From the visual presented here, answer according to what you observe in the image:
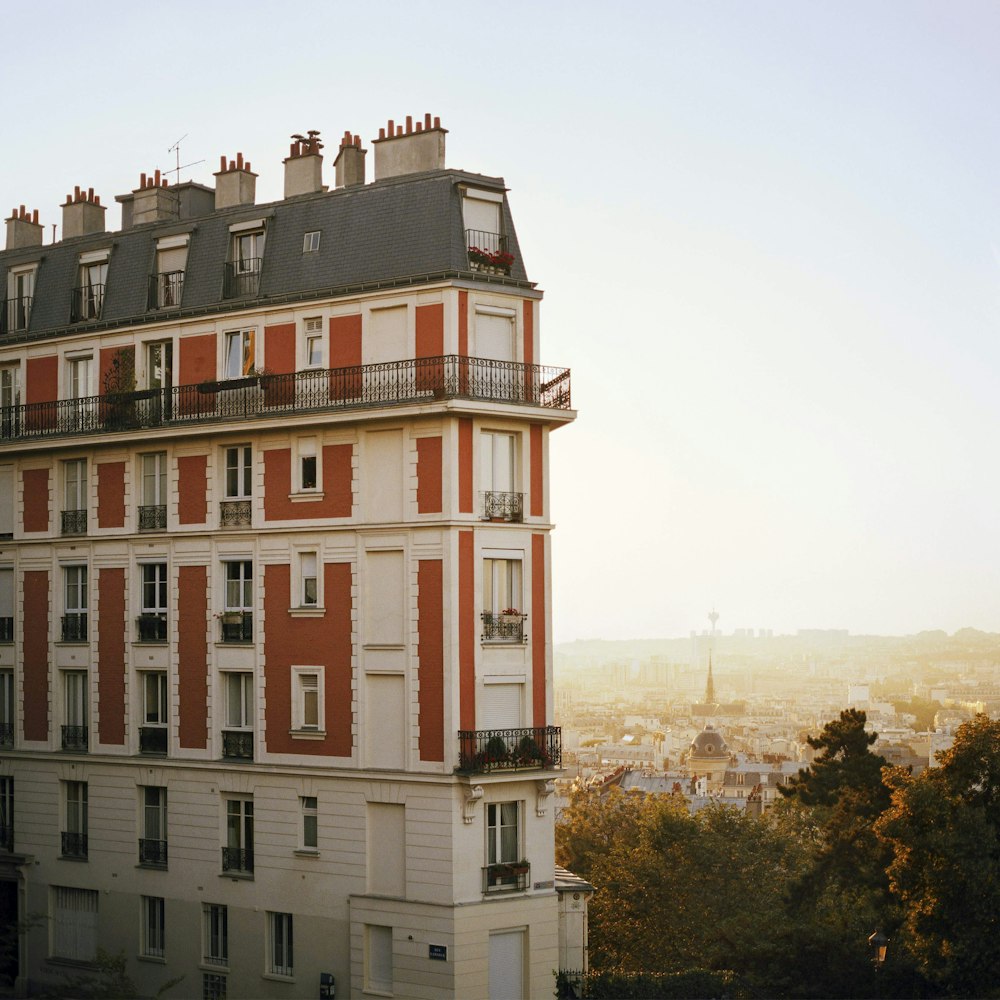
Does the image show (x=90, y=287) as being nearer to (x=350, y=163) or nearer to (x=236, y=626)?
(x=350, y=163)

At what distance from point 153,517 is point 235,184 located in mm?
9642

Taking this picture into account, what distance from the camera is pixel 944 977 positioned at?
36500 millimetres

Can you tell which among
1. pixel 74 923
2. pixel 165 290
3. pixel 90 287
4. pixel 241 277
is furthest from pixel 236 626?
pixel 90 287

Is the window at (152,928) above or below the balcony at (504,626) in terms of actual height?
below

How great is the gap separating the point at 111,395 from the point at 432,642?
483 inches

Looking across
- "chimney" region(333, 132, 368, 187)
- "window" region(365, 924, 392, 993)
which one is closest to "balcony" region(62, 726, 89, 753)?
"window" region(365, 924, 392, 993)

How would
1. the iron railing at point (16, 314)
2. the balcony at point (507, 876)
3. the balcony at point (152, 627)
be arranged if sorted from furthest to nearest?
the iron railing at point (16, 314) < the balcony at point (152, 627) < the balcony at point (507, 876)

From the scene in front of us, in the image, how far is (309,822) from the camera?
1388 inches

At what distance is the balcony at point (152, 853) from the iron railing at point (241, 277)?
1433 cm

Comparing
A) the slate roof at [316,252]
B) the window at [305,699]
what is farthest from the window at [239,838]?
the slate roof at [316,252]

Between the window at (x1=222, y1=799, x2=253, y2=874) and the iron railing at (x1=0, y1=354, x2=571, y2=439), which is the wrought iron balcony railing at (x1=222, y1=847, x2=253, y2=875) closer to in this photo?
the window at (x1=222, y1=799, x2=253, y2=874)

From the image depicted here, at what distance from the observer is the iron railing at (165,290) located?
39.2 metres

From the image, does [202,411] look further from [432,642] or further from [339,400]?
[432,642]

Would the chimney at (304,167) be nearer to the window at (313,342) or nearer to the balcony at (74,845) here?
the window at (313,342)
